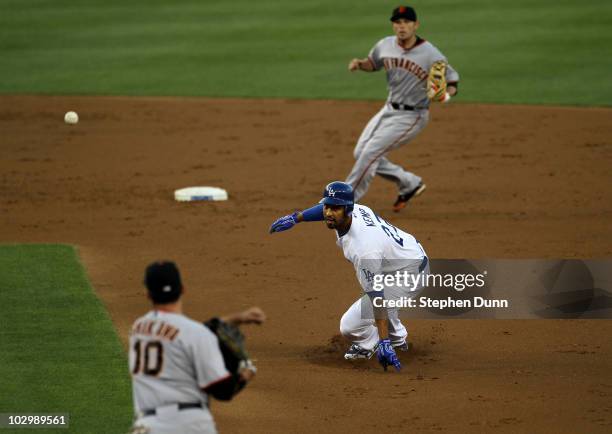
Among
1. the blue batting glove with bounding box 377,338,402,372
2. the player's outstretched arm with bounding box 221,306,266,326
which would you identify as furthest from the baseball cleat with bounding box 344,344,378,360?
the player's outstretched arm with bounding box 221,306,266,326

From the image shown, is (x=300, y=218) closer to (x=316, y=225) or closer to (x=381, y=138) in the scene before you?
(x=381, y=138)

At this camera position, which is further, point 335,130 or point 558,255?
point 335,130

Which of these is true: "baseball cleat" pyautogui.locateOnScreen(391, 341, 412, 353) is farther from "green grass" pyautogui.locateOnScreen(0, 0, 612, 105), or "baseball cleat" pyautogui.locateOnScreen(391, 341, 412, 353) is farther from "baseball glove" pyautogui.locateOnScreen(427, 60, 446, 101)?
"green grass" pyautogui.locateOnScreen(0, 0, 612, 105)

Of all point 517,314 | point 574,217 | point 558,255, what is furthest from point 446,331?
point 574,217

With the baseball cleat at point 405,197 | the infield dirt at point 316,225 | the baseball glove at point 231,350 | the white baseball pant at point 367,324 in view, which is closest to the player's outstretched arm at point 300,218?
the white baseball pant at point 367,324

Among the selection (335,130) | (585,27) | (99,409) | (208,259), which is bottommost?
(99,409)

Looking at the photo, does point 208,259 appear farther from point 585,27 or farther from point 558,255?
point 585,27

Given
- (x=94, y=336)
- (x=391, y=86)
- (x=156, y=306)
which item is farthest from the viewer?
(x=391, y=86)

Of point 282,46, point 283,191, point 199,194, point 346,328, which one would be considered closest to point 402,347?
point 346,328
